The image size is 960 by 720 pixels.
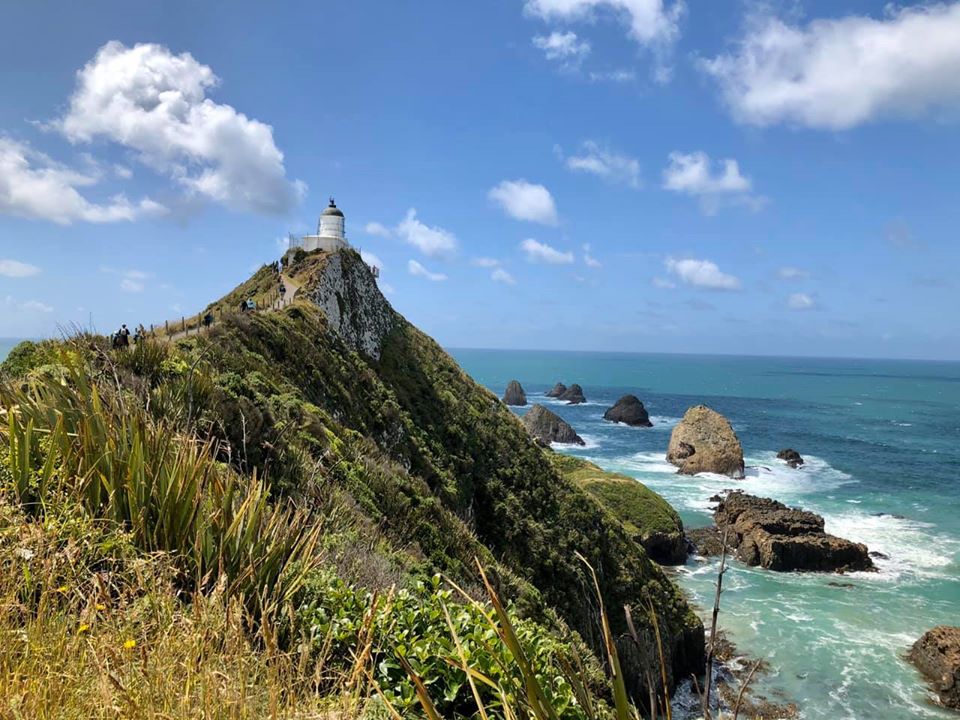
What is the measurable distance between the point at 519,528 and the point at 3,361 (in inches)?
682

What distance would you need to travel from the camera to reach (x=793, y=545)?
36875 millimetres

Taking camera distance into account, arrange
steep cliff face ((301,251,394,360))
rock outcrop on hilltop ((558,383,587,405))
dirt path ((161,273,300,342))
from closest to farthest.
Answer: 1. dirt path ((161,273,300,342))
2. steep cliff face ((301,251,394,360))
3. rock outcrop on hilltop ((558,383,587,405))

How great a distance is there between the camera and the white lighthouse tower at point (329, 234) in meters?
37.6

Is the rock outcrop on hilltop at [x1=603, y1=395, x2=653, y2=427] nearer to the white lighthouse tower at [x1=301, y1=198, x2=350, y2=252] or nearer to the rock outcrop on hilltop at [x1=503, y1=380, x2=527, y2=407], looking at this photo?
the rock outcrop on hilltop at [x1=503, y1=380, x2=527, y2=407]

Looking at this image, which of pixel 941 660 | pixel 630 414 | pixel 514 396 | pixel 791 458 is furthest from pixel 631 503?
pixel 514 396

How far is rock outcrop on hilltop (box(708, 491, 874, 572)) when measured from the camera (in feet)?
121

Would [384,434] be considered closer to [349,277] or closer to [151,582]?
[349,277]

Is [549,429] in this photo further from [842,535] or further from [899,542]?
[899,542]

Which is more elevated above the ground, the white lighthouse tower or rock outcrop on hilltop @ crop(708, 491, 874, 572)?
the white lighthouse tower

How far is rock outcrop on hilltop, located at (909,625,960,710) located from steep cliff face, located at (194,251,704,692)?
8.74m

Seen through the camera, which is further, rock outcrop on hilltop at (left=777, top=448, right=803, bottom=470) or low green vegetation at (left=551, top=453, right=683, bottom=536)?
rock outcrop on hilltop at (left=777, top=448, right=803, bottom=470)

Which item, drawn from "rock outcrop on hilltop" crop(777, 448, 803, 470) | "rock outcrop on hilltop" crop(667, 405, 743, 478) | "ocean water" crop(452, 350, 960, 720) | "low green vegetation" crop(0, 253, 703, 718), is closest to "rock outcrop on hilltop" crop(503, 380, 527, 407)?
"ocean water" crop(452, 350, 960, 720)

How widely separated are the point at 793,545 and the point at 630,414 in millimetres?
60578

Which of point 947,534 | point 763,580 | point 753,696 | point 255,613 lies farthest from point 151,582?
point 947,534
